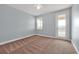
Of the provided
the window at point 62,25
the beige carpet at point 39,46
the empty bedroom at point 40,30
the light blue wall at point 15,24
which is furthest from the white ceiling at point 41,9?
the beige carpet at point 39,46

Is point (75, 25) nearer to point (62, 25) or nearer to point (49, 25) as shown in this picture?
point (62, 25)

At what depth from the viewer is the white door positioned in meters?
1.97

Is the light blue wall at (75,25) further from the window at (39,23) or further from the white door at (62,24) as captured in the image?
the window at (39,23)

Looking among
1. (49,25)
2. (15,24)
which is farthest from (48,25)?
(15,24)

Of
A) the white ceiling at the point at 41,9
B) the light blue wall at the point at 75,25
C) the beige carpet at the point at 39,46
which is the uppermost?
the white ceiling at the point at 41,9

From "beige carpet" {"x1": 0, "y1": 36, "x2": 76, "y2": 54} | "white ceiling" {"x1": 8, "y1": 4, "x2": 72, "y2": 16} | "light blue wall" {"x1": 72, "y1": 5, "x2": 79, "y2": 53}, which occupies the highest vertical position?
"white ceiling" {"x1": 8, "y1": 4, "x2": 72, "y2": 16}

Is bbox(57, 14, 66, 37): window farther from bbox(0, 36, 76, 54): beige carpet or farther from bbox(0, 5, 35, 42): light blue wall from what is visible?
bbox(0, 5, 35, 42): light blue wall

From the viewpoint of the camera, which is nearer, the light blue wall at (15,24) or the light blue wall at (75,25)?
the light blue wall at (75,25)

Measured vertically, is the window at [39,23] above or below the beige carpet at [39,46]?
above

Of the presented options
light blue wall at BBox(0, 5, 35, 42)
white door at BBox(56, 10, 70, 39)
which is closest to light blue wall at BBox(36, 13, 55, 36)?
white door at BBox(56, 10, 70, 39)

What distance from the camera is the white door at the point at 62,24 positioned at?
197 cm

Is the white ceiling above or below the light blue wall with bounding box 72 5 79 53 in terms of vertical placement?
above
